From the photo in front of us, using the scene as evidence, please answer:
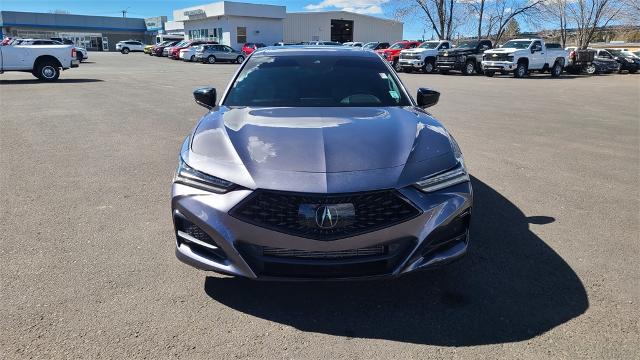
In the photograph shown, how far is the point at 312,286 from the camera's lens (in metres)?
3.26

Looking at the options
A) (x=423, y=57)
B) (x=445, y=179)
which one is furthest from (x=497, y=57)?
(x=445, y=179)

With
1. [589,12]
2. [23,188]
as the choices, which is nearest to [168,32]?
[589,12]

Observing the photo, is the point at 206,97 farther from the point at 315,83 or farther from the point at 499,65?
the point at 499,65

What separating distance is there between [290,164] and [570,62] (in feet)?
110

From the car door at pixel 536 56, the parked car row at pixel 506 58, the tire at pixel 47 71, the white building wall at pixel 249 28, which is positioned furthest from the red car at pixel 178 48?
the car door at pixel 536 56

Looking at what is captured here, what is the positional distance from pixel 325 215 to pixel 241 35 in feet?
173

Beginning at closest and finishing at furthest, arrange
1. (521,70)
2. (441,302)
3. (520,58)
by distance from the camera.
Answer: (441,302)
(520,58)
(521,70)

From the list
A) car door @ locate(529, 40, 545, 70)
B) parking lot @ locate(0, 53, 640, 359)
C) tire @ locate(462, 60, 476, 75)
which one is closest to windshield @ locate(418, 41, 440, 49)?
tire @ locate(462, 60, 476, 75)

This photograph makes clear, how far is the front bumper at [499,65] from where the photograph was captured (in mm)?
25531

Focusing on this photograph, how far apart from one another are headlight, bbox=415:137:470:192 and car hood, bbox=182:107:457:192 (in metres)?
0.04

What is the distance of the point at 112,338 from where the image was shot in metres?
2.69

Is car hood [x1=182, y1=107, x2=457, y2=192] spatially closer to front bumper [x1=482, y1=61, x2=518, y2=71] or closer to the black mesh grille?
the black mesh grille

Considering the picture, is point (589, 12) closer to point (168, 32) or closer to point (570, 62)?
point (570, 62)

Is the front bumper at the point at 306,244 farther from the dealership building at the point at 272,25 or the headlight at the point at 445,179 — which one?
the dealership building at the point at 272,25
